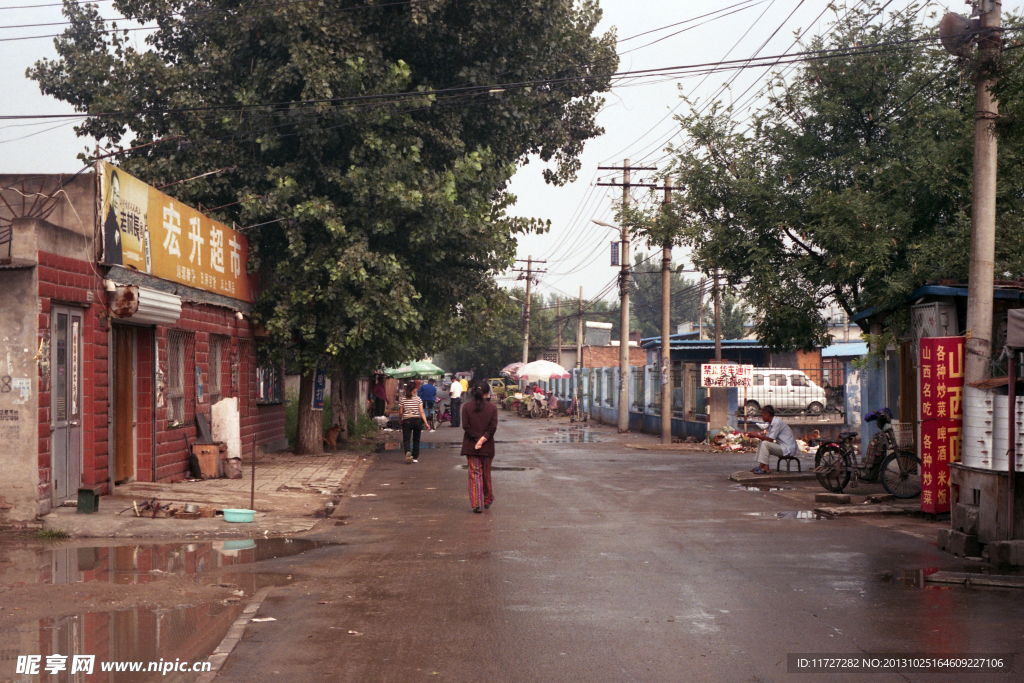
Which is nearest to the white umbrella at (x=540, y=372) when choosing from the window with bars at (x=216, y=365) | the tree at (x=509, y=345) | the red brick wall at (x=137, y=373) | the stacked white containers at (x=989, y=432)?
the red brick wall at (x=137, y=373)

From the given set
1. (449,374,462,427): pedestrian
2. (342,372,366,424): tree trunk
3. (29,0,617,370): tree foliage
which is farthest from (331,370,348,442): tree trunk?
(449,374,462,427): pedestrian

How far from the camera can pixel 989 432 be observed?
396 inches

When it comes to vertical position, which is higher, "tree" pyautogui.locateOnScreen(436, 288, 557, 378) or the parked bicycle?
"tree" pyautogui.locateOnScreen(436, 288, 557, 378)

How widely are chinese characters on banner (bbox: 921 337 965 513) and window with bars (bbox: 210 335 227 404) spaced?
12.9m

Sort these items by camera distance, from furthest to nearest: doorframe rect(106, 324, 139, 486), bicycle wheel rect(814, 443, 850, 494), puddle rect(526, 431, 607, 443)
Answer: puddle rect(526, 431, 607, 443)
bicycle wheel rect(814, 443, 850, 494)
doorframe rect(106, 324, 139, 486)

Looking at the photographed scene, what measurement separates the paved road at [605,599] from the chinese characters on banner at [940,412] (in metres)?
0.62

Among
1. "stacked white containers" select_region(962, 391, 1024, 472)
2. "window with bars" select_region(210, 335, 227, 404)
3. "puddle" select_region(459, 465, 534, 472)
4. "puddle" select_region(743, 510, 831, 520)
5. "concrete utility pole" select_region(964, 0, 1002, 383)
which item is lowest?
"puddle" select_region(459, 465, 534, 472)

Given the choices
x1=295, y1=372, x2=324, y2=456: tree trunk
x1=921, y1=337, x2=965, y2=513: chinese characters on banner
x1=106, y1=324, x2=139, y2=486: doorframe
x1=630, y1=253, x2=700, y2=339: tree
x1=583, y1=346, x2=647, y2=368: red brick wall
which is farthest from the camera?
x1=630, y1=253, x2=700, y2=339: tree

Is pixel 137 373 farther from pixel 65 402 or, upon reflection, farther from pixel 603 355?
pixel 603 355

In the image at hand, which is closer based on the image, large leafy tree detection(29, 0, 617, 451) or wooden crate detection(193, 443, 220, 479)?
wooden crate detection(193, 443, 220, 479)

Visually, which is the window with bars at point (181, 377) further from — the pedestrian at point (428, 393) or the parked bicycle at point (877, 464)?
the pedestrian at point (428, 393)

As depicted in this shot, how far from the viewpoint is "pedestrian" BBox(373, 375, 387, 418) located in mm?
37438

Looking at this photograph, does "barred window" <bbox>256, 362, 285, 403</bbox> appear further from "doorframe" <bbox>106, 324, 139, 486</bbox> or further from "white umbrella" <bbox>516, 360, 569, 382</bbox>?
"white umbrella" <bbox>516, 360, 569, 382</bbox>

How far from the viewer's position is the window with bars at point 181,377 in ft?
51.8
